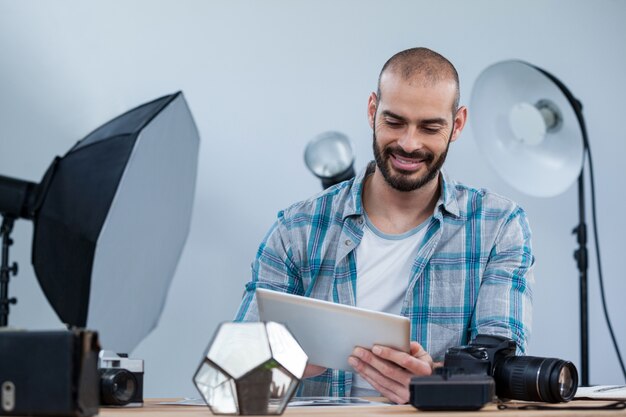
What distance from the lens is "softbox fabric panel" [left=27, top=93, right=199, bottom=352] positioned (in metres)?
1.97

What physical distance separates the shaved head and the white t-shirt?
0.92ft

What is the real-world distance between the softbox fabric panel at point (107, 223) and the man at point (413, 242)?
1.13 ft

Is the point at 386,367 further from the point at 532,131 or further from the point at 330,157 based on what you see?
the point at 532,131

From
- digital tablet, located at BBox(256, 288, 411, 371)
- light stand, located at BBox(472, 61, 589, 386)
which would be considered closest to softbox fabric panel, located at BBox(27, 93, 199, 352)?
digital tablet, located at BBox(256, 288, 411, 371)

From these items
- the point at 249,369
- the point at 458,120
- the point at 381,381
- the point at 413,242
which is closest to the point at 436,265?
the point at 413,242

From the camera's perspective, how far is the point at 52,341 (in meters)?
0.83

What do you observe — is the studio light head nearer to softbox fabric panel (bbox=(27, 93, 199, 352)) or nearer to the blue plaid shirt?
softbox fabric panel (bbox=(27, 93, 199, 352))

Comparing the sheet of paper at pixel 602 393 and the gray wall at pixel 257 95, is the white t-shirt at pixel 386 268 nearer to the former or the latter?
the sheet of paper at pixel 602 393

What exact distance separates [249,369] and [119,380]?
1.09 feet

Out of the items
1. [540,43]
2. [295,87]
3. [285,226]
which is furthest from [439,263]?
[540,43]

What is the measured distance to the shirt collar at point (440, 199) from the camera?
1842 millimetres

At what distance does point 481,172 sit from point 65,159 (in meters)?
1.54

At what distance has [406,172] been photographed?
1813mm

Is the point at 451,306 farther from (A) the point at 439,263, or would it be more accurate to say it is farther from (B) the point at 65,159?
(B) the point at 65,159
